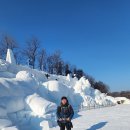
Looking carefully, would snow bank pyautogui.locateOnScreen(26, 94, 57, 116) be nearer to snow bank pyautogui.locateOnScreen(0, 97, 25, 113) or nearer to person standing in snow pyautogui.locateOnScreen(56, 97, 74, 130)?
snow bank pyautogui.locateOnScreen(0, 97, 25, 113)

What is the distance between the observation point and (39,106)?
14.5 metres

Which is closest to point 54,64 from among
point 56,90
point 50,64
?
point 50,64

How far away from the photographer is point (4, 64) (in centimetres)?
2461

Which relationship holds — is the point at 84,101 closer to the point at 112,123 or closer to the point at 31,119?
the point at 31,119

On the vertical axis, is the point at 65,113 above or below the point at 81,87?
below

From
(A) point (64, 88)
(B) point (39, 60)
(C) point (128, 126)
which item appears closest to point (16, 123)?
(C) point (128, 126)

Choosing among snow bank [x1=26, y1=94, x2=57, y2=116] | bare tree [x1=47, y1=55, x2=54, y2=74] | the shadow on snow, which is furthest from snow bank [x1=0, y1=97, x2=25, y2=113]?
bare tree [x1=47, y1=55, x2=54, y2=74]

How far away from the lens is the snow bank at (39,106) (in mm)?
14328

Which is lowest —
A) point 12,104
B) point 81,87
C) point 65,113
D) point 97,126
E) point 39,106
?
point 97,126

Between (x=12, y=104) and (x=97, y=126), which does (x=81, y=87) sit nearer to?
(x=12, y=104)

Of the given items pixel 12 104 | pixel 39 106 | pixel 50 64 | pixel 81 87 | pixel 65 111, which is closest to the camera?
pixel 65 111

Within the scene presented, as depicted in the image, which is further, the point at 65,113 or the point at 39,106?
the point at 39,106

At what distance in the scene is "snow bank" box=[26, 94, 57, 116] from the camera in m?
14.3

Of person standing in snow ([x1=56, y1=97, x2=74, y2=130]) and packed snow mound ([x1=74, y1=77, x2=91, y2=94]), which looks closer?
person standing in snow ([x1=56, y1=97, x2=74, y2=130])
